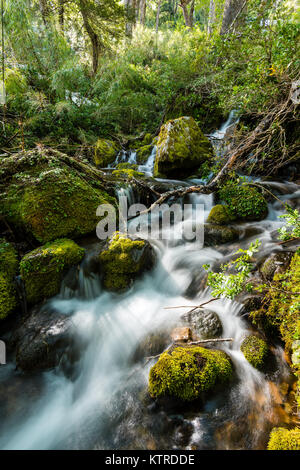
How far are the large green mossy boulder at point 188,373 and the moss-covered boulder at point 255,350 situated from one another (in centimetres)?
26

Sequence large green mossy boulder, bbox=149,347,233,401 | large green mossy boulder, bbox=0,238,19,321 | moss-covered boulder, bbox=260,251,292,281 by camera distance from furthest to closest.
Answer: large green mossy boulder, bbox=0,238,19,321 → moss-covered boulder, bbox=260,251,292,281 → large green mossy boulder, bbox=149,347,233,401

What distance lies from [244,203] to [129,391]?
4.18 metres

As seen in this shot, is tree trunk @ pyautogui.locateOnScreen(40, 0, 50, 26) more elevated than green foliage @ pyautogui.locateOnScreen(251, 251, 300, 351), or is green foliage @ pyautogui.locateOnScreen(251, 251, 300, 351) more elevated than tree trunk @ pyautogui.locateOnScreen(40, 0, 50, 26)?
tree trunk @ pyautogui.locateOnScreen(40, 0, 50, 26)

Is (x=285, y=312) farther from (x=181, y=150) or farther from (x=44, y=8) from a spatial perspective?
(x=44, y=8)

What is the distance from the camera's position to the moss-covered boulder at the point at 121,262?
3.61 meters

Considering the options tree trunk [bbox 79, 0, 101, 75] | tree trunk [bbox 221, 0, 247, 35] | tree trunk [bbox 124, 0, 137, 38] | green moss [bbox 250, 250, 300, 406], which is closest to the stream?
green moss [bbox 250, 250, 300, 406]

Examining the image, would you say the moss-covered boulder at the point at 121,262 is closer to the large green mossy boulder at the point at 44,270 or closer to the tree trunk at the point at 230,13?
the large green mossy boulder at the point at 44,270

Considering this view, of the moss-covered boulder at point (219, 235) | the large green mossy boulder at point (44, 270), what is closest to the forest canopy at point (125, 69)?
the moss-covered boulder at point (219, 235)

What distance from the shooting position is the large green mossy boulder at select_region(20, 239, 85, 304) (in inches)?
128

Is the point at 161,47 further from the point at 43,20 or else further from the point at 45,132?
the point at 45,132

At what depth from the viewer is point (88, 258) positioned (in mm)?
3729

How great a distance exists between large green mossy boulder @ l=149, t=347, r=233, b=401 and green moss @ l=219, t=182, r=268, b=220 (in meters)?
3.34

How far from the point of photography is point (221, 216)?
16.0ft

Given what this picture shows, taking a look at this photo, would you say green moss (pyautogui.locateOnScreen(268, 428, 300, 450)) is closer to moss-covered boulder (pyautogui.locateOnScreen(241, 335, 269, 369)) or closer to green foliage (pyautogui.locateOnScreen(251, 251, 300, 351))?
moss-covered boulder (pyautogui.locateOnScreen(241, 335, 269, 369))
